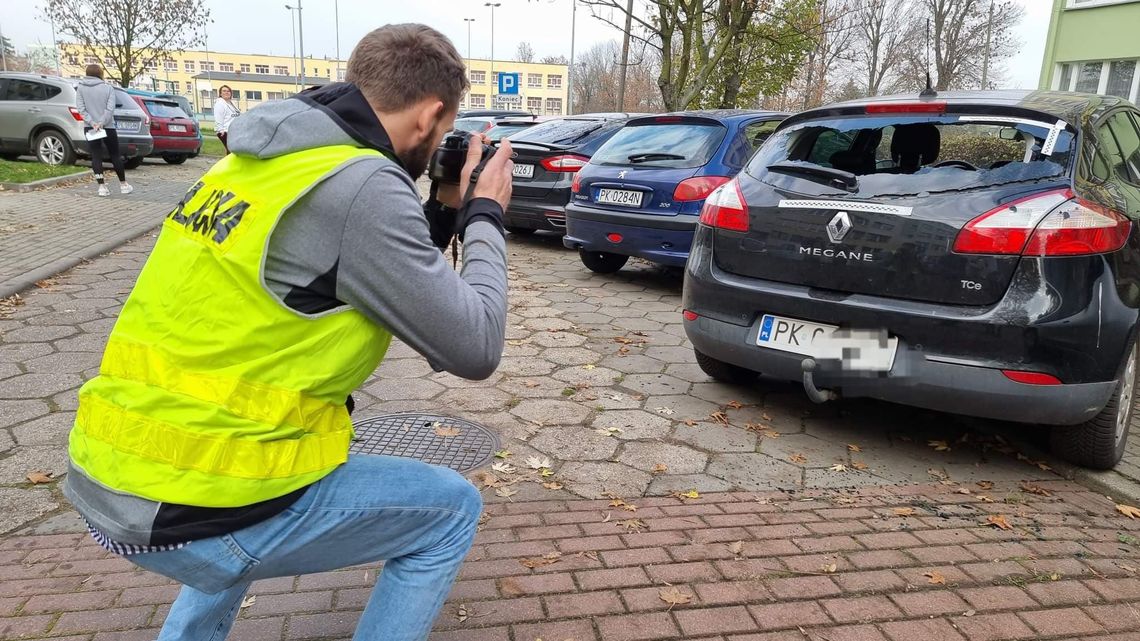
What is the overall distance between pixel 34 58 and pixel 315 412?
101 metres

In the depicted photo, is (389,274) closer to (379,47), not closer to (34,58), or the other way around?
(379,47)

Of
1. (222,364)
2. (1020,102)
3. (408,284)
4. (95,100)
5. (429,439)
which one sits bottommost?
(429,439)

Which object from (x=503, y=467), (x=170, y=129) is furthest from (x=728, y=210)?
(x=170, y=129)

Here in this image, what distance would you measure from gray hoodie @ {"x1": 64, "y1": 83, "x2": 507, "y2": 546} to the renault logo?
2.48 m

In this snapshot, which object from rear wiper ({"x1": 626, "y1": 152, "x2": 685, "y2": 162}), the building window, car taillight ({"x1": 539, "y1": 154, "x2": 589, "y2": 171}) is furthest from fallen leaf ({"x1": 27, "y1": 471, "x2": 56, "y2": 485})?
the building window

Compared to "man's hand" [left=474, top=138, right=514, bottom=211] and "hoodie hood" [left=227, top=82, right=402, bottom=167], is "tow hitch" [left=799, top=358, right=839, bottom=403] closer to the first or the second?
"man's hand" [left=474, top=138, right=514, bottom=211]

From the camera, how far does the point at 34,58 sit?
82.4 m

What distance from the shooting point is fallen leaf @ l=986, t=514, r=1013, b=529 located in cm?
312

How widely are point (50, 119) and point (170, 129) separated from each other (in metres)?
2.97

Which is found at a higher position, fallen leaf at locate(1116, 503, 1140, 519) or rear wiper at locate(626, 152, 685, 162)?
rear wiper at locate(626, 152, 685, 162)

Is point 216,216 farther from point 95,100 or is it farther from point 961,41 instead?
point 961,41

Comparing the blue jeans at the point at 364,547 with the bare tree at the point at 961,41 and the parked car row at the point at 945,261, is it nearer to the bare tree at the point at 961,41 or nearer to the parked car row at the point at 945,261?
the parked car row at the point at 945,261

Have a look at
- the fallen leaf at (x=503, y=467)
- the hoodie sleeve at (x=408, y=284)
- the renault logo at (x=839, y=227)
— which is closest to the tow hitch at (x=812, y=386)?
the renault logo at (x=839, y=227)

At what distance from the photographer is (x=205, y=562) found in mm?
1483
